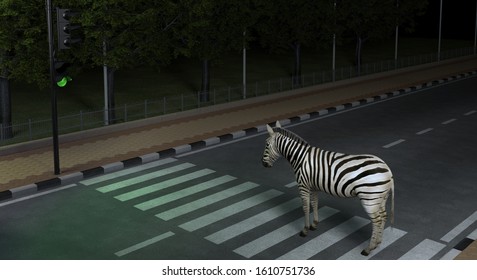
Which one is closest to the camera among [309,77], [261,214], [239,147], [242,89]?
[261,214]

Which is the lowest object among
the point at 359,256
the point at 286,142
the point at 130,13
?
the point at 359,256

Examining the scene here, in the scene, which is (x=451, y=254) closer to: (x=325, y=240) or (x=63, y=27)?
(x=325, y=240)

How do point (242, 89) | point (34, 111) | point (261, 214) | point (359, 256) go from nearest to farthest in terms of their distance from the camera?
point (359, 256)
point (261, 214)
point (34, 111)
point (242, 89)

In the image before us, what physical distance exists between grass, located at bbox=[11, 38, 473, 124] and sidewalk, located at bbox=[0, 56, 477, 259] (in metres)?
4.05

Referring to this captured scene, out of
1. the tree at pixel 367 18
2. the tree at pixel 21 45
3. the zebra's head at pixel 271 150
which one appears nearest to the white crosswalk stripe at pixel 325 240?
the zebra's head at pixel 271 150

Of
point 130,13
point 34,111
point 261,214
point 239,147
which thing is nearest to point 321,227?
point 261,214

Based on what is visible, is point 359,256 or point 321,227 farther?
point 321,227

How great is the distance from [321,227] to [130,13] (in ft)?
40.9

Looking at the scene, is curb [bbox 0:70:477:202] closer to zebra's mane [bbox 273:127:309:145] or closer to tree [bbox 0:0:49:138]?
tree [bbox 0:0:49:138]

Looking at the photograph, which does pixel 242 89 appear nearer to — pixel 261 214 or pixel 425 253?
pixel 261 214

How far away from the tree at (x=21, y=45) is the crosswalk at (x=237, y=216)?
560cm

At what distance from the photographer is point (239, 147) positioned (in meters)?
18.6

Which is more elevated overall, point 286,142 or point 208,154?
point 286,142

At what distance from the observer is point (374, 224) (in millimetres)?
10070
